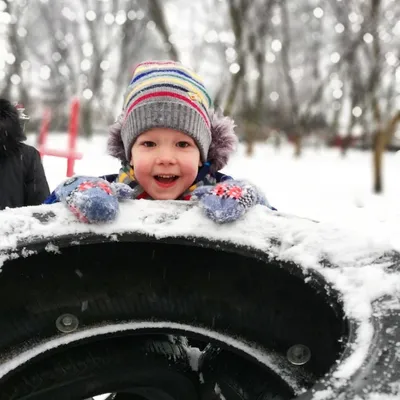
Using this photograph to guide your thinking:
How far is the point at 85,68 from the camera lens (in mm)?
17188

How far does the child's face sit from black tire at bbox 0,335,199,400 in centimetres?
42

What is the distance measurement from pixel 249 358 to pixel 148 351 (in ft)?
0.79

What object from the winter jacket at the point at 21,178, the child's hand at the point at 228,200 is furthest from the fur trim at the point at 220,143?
the winter jacket at the point at 21,178

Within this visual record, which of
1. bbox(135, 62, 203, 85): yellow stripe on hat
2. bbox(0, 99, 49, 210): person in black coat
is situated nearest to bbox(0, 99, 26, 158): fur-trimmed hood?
bbox(0, 99, 49, 210): person in black coat

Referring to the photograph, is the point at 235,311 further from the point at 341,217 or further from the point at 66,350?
the point at 341,217

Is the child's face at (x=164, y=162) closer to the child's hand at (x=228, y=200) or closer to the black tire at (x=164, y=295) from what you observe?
the child's hand at (x=228, y=200)

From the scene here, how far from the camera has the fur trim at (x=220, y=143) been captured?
4.86 feet

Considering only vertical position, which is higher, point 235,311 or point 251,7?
point 251,7

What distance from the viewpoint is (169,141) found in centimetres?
130

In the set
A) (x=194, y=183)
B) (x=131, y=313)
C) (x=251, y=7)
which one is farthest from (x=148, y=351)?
(x=251, y=7)

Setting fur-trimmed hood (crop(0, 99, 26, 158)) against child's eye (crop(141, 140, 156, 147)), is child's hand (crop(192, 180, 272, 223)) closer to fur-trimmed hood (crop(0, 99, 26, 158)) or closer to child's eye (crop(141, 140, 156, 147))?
child's eye (crop(141, 140, 156, 147))


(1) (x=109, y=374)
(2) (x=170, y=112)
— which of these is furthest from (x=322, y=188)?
(1) (x=109, y=374)

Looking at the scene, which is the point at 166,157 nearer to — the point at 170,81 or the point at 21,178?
the point at 170,81

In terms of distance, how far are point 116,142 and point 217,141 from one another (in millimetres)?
332
